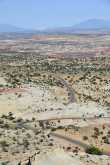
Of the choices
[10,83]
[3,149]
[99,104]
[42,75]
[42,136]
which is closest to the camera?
[3,149]

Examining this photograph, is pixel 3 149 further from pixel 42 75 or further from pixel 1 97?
pixel 42 75

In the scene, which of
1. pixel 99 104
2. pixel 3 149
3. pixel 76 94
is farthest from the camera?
pixel 76 94

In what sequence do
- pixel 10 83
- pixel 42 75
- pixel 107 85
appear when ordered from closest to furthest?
pixel 10 83, pixel 107 85, pixel 42 75

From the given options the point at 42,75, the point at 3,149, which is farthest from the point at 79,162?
the point at 42,75

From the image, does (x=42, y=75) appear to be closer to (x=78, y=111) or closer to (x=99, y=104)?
(x=99, y=104)

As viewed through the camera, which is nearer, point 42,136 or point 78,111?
point 42,136

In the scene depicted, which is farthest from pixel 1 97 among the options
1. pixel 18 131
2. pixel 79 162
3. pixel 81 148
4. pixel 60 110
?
pixel 79 162

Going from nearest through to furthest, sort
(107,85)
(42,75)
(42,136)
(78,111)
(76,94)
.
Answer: (42,136) < (78,111) < (76,94) < (107,85) < (42,75)

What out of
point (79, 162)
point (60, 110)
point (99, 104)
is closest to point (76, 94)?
point (99, 104)

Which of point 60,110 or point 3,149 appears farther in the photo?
point 60,110
